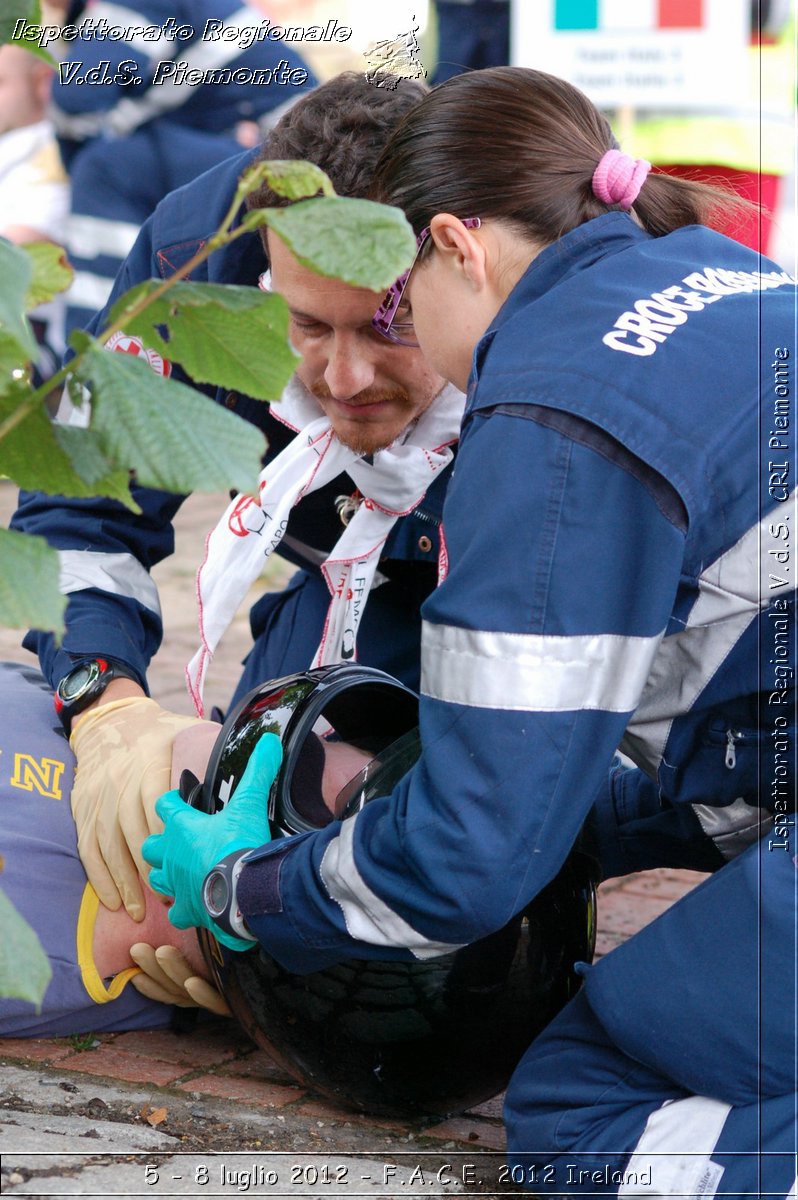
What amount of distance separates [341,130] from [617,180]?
710 mm

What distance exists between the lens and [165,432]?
43.5 inches

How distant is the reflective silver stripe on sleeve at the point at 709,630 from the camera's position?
153 centimetres

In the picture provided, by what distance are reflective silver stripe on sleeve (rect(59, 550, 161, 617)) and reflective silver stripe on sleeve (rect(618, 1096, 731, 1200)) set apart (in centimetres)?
139

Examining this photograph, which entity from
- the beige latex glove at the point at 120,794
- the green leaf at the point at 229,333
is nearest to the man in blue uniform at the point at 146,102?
the beige latex glove at the point at 120,794

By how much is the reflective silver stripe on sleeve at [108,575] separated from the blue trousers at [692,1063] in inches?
49.4

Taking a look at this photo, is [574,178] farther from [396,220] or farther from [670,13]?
[670,13]

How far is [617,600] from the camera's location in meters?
1.45

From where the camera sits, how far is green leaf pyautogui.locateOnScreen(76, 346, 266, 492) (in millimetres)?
1091

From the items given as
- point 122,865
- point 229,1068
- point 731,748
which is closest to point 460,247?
point 731,748

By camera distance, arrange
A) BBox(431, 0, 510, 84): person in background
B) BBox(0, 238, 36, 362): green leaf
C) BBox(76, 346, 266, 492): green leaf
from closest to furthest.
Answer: BBox(0, 238, 36, 362): green leaf → BBox(76, 346, 266, 492): green leaf → BBox(431, 0, 510, 84): person in background

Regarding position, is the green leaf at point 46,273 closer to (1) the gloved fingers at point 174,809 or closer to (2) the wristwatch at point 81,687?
(1) the gloved fingers at point 174,809

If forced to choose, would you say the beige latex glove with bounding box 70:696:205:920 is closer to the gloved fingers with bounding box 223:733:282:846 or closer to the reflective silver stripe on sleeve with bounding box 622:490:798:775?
the gloved fingers with bounding box 223:733:282:846

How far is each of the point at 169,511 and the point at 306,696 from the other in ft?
2.80

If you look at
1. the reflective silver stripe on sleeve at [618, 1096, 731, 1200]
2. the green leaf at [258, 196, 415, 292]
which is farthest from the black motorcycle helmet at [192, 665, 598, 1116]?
the green leaf at [258, 196, 415, 292]
